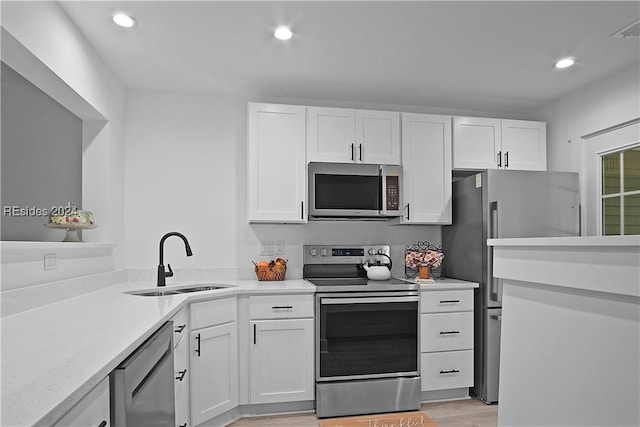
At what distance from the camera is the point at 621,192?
308 cm

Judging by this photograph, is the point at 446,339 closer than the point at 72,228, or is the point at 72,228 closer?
the point at 72,228

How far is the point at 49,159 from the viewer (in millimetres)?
2408

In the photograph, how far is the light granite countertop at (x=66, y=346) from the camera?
81 centimetres

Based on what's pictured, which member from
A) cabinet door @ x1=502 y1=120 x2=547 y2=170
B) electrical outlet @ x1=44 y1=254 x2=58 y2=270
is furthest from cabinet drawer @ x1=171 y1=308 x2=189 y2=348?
cabinet door @ x1=502 y1=120 x2=547 y2=170

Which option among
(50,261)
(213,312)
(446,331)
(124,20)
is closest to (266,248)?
(213,312)

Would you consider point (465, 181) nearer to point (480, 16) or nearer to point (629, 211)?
point (629, 211)

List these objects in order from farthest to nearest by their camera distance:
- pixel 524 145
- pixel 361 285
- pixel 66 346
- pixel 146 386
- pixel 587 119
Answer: pixel 524 145, pixel 587 119, pixel 361 285, pixel 146 386, pixel 66 346

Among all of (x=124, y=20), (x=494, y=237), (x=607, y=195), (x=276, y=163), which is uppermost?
(x=124, y=20)

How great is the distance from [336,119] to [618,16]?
184 cm

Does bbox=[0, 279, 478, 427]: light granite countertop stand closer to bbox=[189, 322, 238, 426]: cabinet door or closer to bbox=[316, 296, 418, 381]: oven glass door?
bbox=[189, 322, 238, 426]: cabinet door

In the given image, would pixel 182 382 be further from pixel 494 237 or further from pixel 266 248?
pixel 494 237

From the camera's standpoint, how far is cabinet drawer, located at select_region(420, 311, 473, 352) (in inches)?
119

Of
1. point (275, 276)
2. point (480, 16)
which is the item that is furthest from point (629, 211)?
point (275, 276)

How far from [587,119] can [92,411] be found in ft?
12.3
